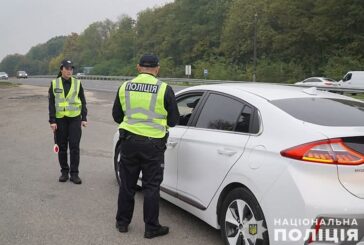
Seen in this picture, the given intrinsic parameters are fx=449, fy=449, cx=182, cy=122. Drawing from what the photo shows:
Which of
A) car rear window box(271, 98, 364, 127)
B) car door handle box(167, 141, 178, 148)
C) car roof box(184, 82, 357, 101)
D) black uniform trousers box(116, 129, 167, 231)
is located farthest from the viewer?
car door handle box(167, 141, 178, 148)

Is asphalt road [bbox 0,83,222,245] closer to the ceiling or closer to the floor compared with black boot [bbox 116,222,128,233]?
closer to the floor

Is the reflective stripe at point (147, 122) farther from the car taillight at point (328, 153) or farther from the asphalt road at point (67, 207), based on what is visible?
the car taillight at point (328, 153)

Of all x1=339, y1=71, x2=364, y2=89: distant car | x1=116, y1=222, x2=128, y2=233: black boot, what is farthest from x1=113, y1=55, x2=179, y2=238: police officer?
x1=339, y1=71, x2=364, y2=89: distant car

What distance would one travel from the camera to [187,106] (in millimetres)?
5309

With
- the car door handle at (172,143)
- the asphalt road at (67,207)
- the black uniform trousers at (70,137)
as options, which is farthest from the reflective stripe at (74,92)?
the car door handle at (172,143)

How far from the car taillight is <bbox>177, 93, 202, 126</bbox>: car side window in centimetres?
183

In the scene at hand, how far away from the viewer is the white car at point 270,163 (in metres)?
3.24

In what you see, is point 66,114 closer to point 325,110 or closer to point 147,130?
point 147,130

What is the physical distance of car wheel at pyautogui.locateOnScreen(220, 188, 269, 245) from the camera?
3562 mm

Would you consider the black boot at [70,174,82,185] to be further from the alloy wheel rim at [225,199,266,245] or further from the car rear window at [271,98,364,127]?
the car rear window at [271,98,364,127]

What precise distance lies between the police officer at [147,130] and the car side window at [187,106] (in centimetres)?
52

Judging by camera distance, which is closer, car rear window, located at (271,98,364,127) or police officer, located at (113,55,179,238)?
car rear window, located at (271,98,364,127)

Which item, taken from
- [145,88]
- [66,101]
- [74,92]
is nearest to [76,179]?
[66,101]

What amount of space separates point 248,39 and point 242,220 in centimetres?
6007
